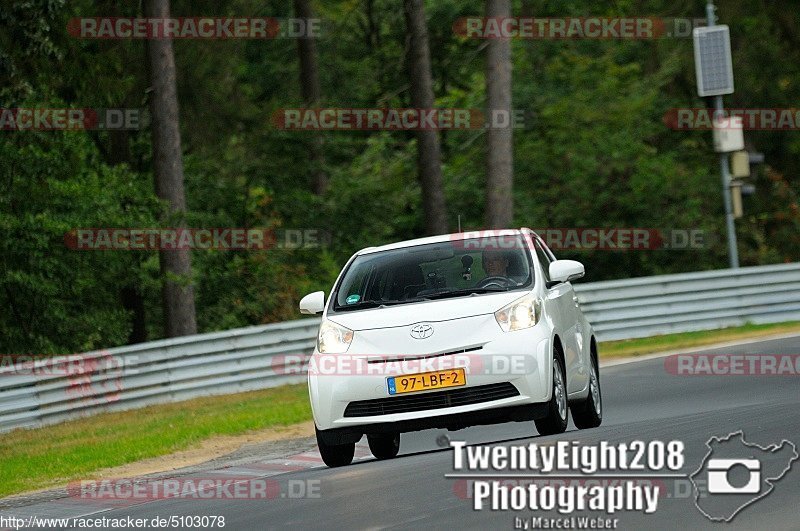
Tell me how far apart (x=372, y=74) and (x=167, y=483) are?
104 ft

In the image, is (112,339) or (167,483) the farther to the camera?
Answer: (112,339)

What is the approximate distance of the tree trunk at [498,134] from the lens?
31.7 m

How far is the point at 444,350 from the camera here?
38.7ft

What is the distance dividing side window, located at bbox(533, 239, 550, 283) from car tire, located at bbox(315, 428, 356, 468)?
2135mm

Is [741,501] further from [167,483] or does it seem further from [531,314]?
[167,483]

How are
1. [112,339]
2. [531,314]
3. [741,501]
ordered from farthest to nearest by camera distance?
[112,339]
[531,314]
[741,501]

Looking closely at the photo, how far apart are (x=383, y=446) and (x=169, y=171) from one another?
15.9 m

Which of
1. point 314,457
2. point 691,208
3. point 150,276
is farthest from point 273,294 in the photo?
point 314,457

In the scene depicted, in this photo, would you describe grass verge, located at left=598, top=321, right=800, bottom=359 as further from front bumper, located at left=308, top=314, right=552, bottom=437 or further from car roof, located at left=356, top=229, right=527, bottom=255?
front bumper, located at left=308, top=314, right=552, bottom=437

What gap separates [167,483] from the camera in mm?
13539

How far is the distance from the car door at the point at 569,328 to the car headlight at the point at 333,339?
167 centimetres
